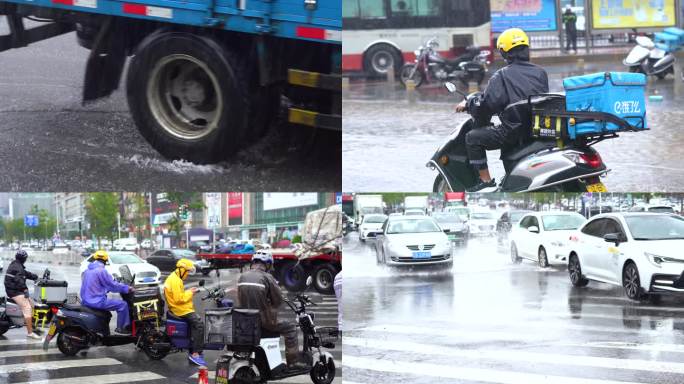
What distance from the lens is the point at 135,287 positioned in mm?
7656

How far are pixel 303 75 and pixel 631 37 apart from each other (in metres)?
3.00

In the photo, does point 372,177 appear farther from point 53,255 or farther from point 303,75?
point 53,255

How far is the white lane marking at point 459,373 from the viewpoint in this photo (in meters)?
7.32

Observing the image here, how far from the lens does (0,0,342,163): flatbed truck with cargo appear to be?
22.0 feet

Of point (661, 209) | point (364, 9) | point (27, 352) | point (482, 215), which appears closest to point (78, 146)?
point (27, 352)

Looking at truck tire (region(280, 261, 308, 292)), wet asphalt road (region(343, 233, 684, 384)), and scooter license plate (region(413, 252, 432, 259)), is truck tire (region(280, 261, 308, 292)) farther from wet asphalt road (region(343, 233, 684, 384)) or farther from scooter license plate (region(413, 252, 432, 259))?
scooter license plate (region(413, 252, 432, 259))

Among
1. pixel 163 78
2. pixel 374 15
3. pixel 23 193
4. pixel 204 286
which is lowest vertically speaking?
pixel 204 286

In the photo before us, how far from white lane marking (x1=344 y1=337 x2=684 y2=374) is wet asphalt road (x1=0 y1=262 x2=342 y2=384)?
90 cm

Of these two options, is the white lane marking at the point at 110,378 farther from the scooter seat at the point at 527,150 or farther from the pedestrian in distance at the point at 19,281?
the scooter seat at the point at 527,150

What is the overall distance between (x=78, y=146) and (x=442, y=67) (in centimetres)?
296

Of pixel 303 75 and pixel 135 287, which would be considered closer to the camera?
pixel 303 75

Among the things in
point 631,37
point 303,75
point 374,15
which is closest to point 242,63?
point 303,75

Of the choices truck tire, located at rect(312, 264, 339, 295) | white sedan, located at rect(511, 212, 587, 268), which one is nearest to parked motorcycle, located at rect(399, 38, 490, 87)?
truck tire, located at rect(312, 264, 339, 295)

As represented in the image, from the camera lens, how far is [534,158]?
812 centimetres
